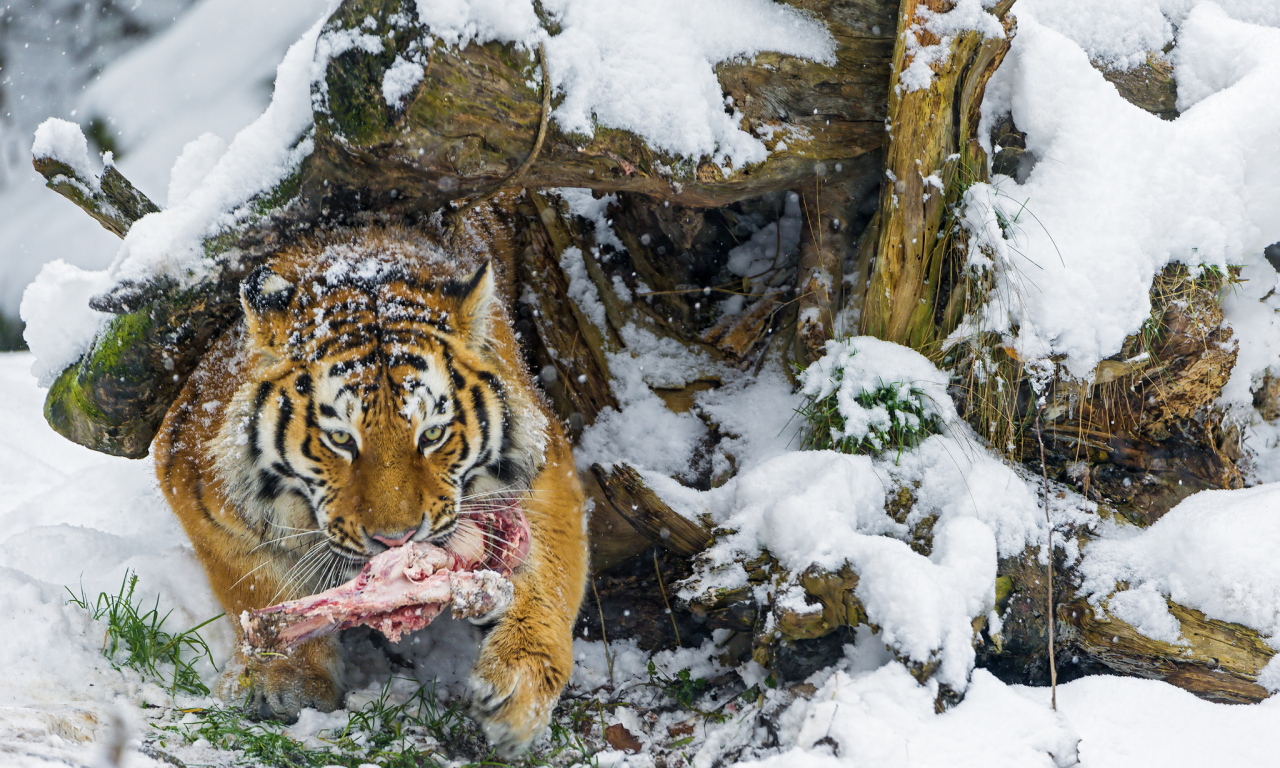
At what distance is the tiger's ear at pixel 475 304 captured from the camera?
8.71 feet

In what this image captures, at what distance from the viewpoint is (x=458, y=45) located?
241cm

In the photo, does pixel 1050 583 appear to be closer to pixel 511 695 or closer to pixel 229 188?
pixel 511 695

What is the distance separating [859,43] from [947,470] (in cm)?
148

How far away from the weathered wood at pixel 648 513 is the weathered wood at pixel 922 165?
0.95 metres

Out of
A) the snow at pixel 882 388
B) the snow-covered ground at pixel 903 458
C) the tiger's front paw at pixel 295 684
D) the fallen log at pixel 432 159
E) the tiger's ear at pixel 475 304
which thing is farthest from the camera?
the snow at pixel 882 388

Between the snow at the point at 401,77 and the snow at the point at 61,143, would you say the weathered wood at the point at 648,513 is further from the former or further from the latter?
the snow at the point at 61,143

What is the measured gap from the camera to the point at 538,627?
2.59 m

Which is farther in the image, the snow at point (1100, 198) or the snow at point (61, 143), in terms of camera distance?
the snow at point (61, 143)

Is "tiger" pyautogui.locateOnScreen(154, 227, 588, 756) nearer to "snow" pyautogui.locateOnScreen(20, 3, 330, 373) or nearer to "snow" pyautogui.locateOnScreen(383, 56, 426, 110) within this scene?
"snow" pyautogui.locateOnScreen(20, 3, 330, 373)

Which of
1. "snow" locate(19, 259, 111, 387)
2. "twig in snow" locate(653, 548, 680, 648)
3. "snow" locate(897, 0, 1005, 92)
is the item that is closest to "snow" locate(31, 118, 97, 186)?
"snow" locate(19, 259, 111, 387)

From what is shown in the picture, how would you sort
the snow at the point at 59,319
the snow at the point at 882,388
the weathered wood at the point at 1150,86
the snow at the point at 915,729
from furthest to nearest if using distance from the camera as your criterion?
the weathered wood at the point at 1150,86, the snow at the point at 59,319, the snow at the point at 882,388, the snow at the point at 915,729

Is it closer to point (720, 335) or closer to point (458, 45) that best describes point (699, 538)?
point (720, 335)

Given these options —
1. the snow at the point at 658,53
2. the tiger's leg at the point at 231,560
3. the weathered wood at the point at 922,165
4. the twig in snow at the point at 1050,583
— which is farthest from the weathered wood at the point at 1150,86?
the tiger's leg at the point at 231,560

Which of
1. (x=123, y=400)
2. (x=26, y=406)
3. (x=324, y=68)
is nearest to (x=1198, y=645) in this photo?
(x=324, y=68)
